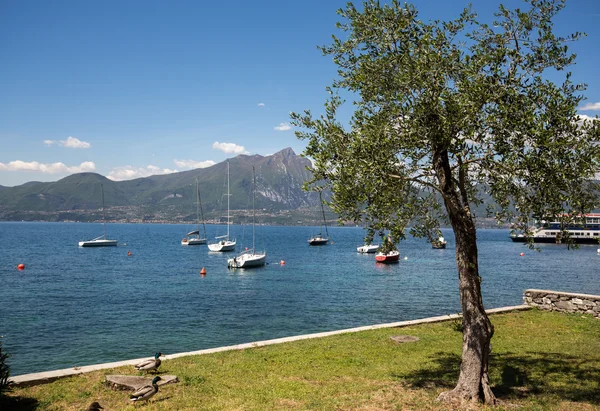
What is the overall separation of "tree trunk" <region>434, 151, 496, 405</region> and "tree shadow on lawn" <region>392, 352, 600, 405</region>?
54.3 inches

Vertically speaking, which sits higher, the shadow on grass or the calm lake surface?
the shadow on grass

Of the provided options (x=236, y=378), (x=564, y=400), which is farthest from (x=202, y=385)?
(x=564, y=400)

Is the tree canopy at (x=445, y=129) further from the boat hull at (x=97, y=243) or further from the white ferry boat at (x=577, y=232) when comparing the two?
the boat hull at (x=97, y=243)

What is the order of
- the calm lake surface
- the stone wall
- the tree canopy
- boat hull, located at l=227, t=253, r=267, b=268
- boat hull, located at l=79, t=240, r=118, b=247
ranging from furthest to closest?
boat hull, located at l=79, t=240, r=118, b=247
boat hull, located at l=227, t=253, r=267, b=268
the calm lake surface
the stone wall
the tree canopy

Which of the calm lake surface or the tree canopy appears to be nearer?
the tree canopy

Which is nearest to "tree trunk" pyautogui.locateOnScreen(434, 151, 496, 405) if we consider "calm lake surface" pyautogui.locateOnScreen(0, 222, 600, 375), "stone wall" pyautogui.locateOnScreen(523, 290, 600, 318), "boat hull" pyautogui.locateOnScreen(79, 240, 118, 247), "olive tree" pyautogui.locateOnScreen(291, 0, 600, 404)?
"olive tree" pyautogui.locateOnScreen(291, 0, 600, 404)

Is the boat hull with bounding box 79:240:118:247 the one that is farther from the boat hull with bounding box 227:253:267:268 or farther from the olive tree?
the olive tree

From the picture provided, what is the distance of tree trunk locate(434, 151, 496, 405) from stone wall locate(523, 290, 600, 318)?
17.2 m

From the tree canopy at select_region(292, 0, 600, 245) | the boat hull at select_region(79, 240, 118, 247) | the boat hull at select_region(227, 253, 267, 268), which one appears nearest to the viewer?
the tree canopy at select_region(292, 0, 600, 245)

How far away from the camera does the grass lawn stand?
12.5m

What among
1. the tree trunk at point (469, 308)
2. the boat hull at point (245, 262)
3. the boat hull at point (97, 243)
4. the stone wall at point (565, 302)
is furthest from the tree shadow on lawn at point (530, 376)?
the boat hull at point (97, 243)

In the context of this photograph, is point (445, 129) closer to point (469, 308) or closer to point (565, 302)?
point (469, 308)

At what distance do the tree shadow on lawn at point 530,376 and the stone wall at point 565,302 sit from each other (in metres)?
10.1

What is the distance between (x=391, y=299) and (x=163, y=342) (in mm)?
26344
